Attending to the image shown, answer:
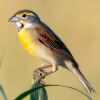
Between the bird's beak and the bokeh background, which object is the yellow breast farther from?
the bokeh background

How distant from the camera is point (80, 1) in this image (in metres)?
10.6

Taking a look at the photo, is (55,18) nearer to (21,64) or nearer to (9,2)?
(9,2)

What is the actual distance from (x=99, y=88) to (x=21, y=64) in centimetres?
107

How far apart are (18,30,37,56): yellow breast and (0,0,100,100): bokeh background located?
1511 mm

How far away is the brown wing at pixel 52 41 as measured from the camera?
19.6ft

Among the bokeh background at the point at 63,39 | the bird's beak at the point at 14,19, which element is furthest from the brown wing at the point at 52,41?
the bokeh background at the point at 63,39

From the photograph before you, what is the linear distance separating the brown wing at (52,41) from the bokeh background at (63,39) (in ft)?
4.64

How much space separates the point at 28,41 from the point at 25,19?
16 centimetres

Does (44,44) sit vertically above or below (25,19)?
below

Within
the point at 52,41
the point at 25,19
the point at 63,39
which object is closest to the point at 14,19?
the point at 25,19

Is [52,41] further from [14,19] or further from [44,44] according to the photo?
[14,19]

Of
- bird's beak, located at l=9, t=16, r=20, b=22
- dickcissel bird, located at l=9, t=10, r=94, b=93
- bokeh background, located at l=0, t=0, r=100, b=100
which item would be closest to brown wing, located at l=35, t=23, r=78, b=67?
dickcissel bird, located at l=9, t=10, r=94, b=93

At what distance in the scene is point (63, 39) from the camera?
893 centimetres

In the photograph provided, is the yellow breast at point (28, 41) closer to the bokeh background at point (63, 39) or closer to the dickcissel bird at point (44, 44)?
the dickcissel bird at point (44, 44)
